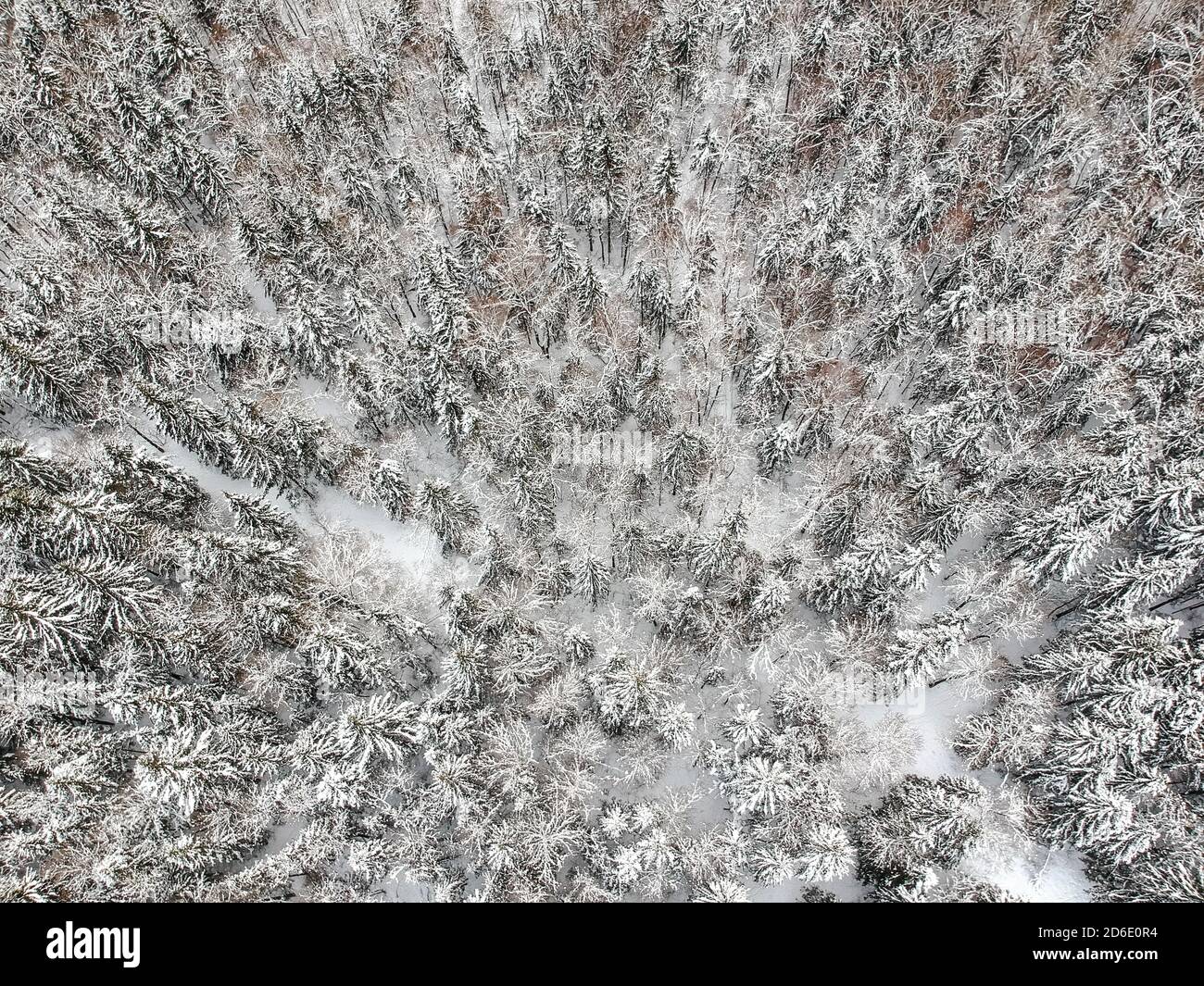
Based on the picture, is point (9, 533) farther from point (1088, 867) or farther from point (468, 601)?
point (1088, 867)

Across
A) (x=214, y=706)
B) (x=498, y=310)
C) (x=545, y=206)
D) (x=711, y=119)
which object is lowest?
(x=214, y=706)

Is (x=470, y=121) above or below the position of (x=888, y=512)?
above

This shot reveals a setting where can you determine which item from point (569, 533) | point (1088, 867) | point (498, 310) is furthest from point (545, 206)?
point (1088, 867)
